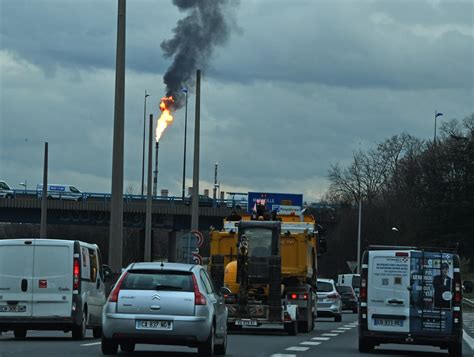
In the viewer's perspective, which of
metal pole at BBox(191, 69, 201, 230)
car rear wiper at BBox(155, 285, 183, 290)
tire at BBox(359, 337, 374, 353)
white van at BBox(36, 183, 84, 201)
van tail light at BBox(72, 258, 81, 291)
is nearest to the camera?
car rear wiper at BBox(155, 285, 183, 290)

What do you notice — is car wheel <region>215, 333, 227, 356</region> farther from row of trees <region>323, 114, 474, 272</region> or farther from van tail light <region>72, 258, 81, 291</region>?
row of trees <region>323, 114, 474, 272</region>

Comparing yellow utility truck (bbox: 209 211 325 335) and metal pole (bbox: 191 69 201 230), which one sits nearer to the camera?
yellow utility truck (bbox: 209 211 325 335)

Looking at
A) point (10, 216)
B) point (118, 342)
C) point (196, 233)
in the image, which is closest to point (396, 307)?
point (118, 342)

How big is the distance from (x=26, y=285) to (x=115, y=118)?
30.4 ft

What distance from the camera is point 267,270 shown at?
30.2 m

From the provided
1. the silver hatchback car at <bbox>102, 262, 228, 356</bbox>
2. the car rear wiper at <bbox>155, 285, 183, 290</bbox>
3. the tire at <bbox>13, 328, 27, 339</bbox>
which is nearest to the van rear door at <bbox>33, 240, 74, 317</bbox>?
the tire at <bbox>13, 328, 27, 339</bbox>

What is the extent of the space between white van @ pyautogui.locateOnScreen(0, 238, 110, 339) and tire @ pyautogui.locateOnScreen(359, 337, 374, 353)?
556cm

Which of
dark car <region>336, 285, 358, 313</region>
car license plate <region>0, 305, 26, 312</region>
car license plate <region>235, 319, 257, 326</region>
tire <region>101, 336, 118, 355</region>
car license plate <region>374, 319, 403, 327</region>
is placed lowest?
dark car <region>336, 285, 358, 313</region>

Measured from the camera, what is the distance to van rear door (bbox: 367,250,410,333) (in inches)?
910

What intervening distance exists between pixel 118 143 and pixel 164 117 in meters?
17.1

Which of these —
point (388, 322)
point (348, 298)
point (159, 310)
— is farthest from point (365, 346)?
point (348, 298)

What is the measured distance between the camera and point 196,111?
4650 cm

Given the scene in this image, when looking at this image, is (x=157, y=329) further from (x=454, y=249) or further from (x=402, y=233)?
(x=402, y=233)

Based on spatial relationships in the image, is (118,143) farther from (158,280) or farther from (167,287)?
(167,287)
